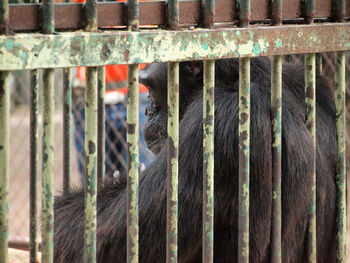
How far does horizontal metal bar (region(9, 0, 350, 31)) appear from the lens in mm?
1126

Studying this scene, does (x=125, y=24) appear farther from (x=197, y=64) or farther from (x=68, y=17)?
(x=197, y=64)

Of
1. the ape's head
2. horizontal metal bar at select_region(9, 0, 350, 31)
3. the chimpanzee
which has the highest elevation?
horizontal metal bar at select_region(9, 0, 350, 31)

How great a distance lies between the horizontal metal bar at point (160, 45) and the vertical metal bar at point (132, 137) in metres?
0.03

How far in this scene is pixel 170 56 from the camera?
1309 mm

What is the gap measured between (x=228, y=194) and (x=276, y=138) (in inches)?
9.6

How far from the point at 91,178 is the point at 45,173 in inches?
3.8

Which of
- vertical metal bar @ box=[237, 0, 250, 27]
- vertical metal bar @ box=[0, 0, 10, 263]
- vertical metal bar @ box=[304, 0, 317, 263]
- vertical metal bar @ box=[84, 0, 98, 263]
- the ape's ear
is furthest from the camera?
the ape's ear

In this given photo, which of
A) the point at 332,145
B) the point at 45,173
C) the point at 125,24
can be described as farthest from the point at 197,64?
the point at 45,173

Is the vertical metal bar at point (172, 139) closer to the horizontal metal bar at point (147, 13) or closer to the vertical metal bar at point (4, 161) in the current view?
the horizontal metal bar at point (147, 13)

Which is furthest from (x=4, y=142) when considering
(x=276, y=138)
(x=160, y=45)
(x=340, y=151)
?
(x=340, y=151)

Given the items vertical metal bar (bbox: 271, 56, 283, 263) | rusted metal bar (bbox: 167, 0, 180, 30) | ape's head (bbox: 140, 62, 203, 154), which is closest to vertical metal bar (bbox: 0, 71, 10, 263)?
rusted metal bar (bbox: 167, 0, 180, 30)

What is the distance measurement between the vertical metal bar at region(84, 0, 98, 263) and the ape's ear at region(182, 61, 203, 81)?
36.1 inches

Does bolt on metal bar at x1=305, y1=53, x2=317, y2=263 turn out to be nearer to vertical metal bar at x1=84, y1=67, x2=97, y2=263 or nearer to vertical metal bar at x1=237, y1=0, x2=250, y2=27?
→ vertical metal bar at x1=237, y1=0, x2=250, y2=27

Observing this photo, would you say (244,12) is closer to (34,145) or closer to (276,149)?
(276,149)
